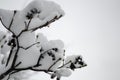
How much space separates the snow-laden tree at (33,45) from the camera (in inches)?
84.8

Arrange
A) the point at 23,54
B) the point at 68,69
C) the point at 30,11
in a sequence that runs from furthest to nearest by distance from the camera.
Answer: the point at 68,69, the point at 23,54, the point at 30,11

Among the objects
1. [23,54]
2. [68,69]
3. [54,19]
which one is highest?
[54,19]

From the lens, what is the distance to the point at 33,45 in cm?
246

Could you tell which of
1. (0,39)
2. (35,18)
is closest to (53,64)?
(35,18)

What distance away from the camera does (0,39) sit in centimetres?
265

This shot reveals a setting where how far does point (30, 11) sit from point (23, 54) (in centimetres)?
62

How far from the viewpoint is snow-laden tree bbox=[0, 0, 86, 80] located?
7.07 ft

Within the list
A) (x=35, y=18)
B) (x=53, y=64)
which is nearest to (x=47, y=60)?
(x=53, y=64)

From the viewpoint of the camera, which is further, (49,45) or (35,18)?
(49,45)

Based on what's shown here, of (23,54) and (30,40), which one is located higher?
(30,40)

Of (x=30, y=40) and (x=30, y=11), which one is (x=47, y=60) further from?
(x=30, y=11)

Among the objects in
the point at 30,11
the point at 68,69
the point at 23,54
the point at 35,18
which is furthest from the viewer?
the point at 68,69

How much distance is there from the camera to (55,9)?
219cm

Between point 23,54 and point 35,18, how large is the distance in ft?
1.68
